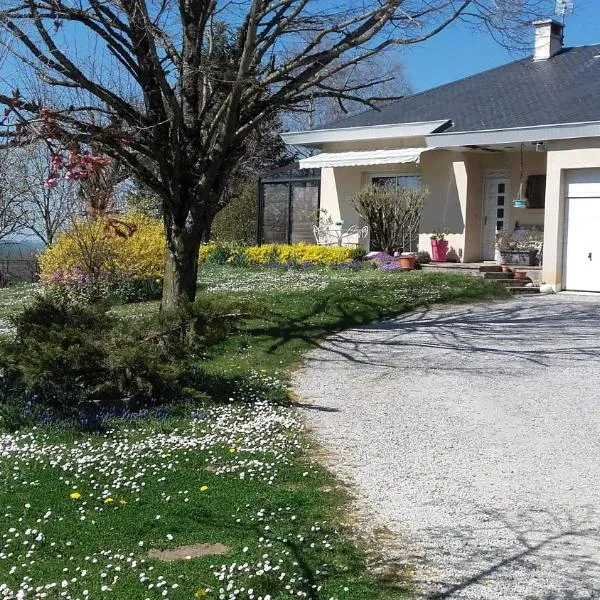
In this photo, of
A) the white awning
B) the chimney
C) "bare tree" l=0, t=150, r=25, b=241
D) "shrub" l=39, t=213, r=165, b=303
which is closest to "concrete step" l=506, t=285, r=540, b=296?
the white awning

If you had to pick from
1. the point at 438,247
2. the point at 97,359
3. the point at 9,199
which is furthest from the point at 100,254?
the point at 97,359

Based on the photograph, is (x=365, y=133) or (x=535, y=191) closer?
(x=535, y=191)

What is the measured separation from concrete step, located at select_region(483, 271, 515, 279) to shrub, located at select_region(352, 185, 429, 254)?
299 cm

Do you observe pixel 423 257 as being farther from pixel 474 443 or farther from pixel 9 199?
pixel 474 443

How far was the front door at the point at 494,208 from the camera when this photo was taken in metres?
19.4

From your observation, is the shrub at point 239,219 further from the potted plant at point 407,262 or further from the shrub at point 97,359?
the shrub at point 97,359

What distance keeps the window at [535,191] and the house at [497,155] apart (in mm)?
23

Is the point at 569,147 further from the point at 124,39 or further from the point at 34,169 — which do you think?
the point at 34,169

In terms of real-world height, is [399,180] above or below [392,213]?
above

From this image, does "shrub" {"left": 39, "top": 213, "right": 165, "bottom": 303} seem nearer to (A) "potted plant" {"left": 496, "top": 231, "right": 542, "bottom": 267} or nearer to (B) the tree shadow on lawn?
(B) the tree shadow on lawn

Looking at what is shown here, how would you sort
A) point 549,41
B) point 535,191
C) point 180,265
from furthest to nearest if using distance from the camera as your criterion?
point 549,41 → point 535,191 → point 180,265

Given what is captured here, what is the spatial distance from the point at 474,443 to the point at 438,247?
1285 cm

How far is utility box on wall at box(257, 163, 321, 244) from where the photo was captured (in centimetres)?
2359

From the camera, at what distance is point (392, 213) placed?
20031mm
